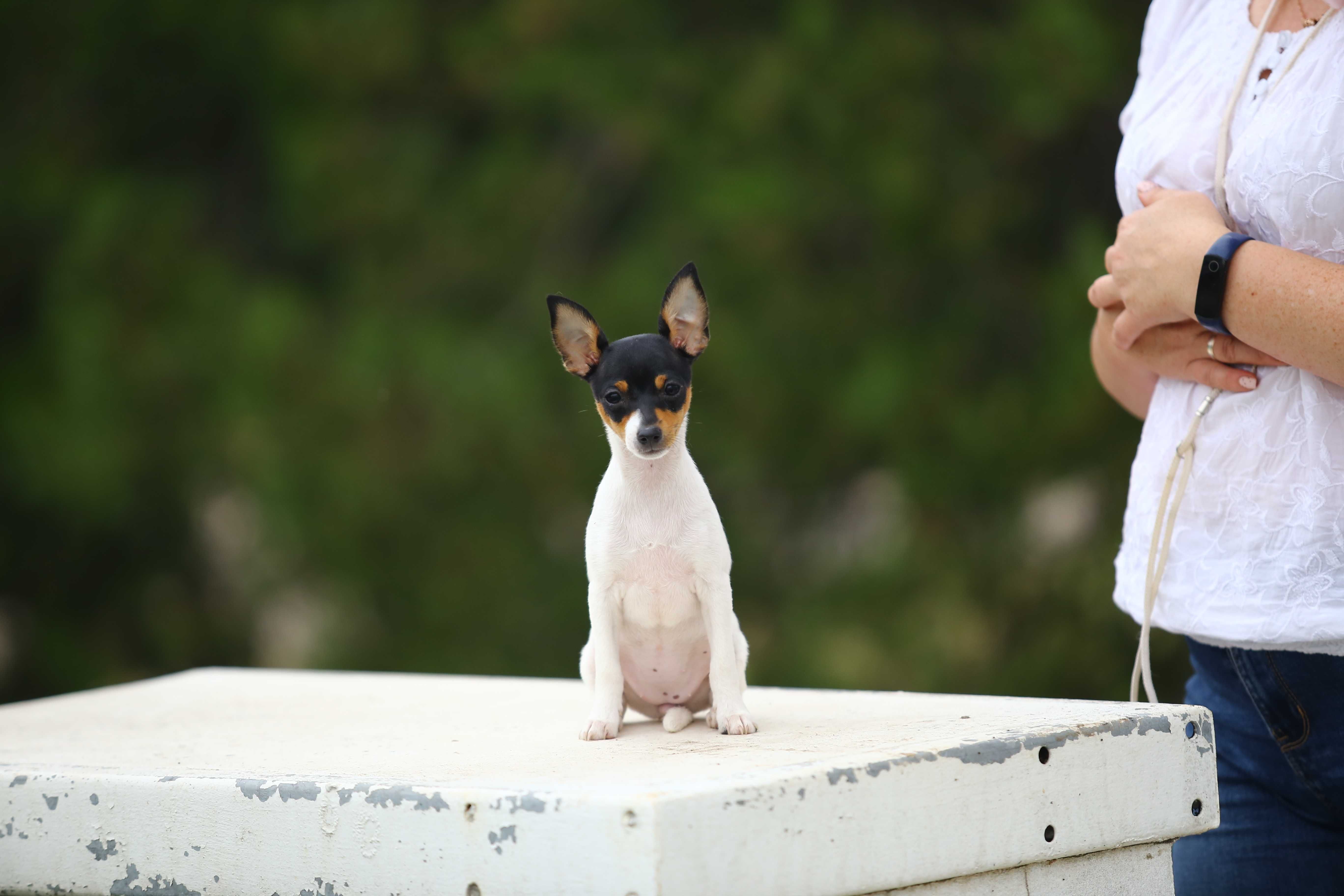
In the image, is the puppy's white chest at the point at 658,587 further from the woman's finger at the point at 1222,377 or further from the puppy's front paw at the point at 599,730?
the woman's finger at the point at 1222,377

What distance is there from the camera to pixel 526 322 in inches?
151

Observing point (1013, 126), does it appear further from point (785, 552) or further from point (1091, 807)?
point (1091, 807)

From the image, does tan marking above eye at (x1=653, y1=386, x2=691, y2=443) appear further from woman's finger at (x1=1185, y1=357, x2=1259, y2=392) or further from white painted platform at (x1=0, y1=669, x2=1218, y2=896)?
woman's finger at (x1=1185, y1=357, x2=1259, y2=392)

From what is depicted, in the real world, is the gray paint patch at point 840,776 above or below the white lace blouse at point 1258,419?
below

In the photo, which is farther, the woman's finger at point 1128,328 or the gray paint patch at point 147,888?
the woman's finger at point 1128,328

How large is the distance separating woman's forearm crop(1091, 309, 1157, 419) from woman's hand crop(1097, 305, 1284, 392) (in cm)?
4

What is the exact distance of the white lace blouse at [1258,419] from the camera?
1220 millimetres

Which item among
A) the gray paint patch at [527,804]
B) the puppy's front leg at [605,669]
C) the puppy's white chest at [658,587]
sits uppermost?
the puppy's white chest at [658,587]

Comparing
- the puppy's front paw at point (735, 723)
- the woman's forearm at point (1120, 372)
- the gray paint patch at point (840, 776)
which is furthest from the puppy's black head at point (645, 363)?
the woman's forearm at point (1120, 372)

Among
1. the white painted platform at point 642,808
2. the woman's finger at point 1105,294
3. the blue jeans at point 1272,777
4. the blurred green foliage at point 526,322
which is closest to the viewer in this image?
the white painted platform at point 642,808

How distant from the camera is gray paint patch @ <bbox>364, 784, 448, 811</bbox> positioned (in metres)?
1.10

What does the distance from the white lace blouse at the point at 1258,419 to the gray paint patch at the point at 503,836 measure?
0.74 m

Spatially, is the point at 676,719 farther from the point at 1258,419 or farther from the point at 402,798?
the point at 1258,419

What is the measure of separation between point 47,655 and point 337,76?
2105 mm
